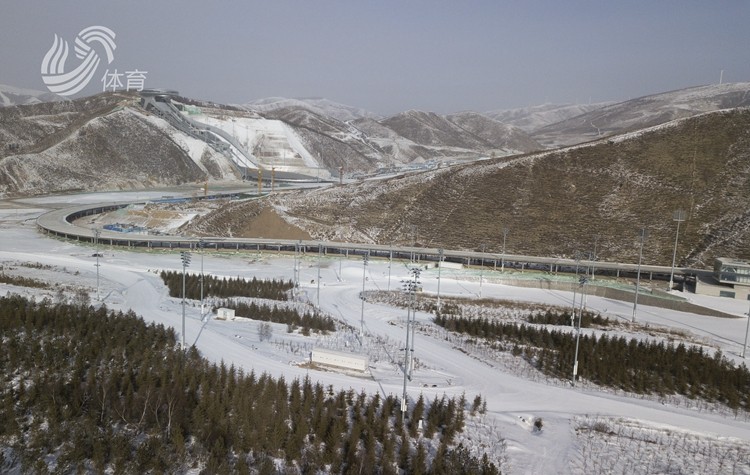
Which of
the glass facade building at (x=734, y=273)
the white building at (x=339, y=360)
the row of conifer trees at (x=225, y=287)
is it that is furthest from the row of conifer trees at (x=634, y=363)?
the glass facade building at (x=734, y=273)

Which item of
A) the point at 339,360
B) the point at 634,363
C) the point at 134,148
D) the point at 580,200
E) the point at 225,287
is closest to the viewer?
the point at 339,360

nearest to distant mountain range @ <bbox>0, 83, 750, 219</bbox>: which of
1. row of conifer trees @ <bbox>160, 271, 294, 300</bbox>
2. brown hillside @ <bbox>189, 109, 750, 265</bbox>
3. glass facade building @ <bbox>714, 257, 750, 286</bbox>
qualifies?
brown hillside @ <bbox>189, 109, 750, 265</bbox>

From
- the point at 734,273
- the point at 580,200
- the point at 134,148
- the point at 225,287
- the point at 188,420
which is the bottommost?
the point at 188,420

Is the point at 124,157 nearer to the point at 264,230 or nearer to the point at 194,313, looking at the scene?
the point at 264,230

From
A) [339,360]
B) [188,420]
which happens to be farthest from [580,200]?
[188,420]

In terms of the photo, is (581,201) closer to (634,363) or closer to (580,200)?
(580,200)

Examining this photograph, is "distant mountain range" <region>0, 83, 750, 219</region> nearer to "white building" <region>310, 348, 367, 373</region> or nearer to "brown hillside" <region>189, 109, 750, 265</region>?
"brown hillside" <region>189, 109, 750, 265</region>

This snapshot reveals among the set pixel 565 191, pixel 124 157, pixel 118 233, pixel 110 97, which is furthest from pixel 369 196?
pixel 110 97

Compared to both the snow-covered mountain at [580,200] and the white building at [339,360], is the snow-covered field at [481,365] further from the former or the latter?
the snow-covered mountain at [580,200]
